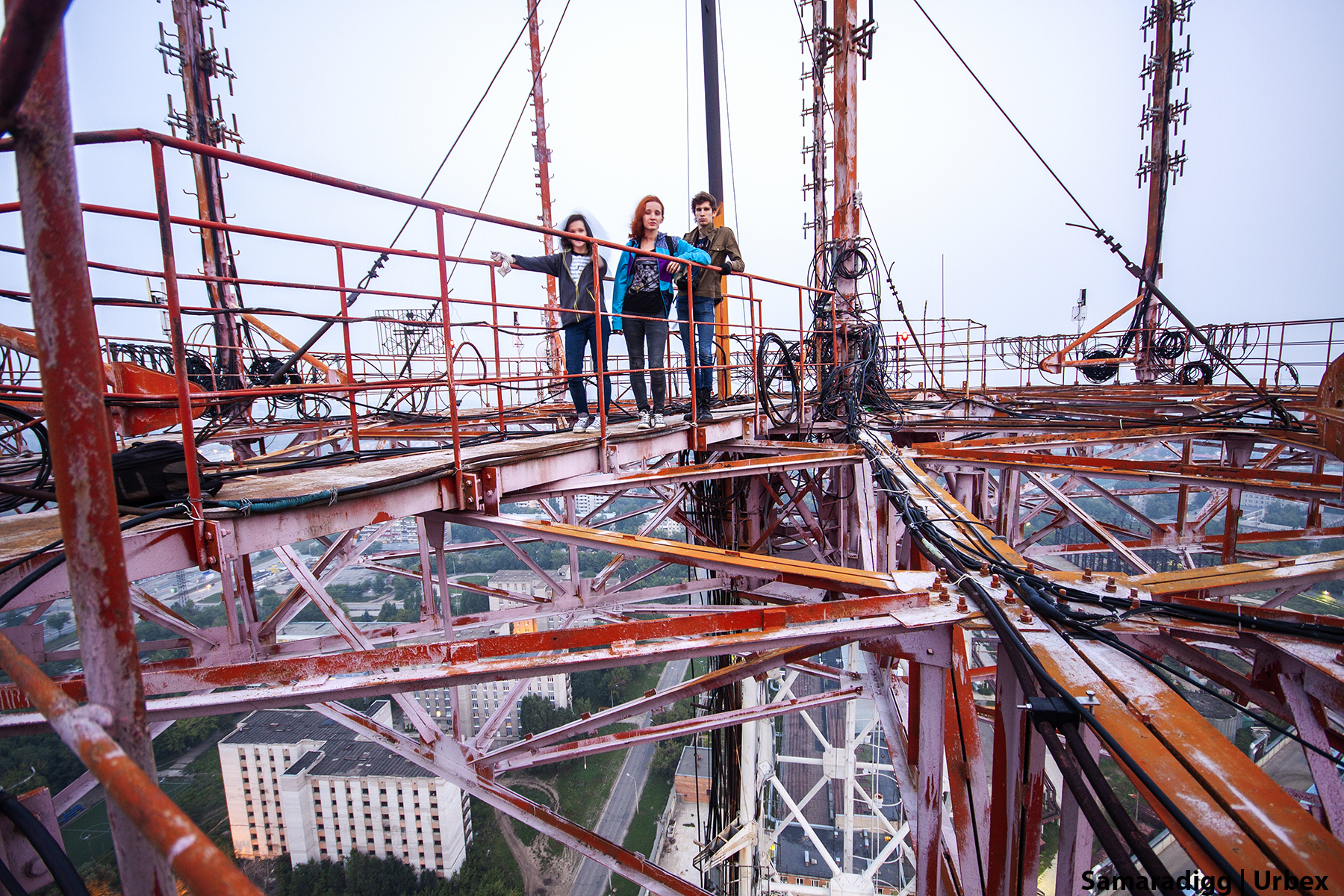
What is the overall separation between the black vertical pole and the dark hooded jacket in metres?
2.72

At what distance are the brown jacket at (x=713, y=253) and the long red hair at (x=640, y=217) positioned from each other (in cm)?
76

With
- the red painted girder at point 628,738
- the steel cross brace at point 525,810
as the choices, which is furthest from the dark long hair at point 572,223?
the red painted girder at point 628,738

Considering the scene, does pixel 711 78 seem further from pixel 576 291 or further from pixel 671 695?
pixel 671 695

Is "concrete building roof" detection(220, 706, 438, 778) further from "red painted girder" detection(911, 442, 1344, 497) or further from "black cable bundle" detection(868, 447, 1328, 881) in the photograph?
"black cable bundle" detection(868, 447, 1328, 881)

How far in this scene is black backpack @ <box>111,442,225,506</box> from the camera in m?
2.48

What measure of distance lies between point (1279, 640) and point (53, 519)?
4808 millimetres

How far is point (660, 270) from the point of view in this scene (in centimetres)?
494

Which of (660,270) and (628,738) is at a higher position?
(660,270)

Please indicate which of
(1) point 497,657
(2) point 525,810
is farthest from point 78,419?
(2) point 525,810

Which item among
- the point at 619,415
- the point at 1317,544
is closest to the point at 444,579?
the point at 619,415

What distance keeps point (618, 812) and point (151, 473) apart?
19170mm

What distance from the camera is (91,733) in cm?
94

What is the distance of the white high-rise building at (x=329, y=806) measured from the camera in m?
14.8

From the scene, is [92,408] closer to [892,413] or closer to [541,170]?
[892,413]
